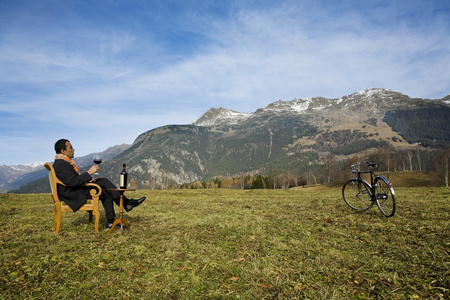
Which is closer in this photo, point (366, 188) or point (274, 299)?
point (274, 299)

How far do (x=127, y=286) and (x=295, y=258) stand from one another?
3504 millimetres

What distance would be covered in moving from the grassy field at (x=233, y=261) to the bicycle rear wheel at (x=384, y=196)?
1055mm

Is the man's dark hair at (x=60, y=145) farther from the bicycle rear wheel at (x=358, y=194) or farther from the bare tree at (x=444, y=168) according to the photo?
the bare tree at (x=444, y=168)

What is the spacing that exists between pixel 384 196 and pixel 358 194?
148 cm

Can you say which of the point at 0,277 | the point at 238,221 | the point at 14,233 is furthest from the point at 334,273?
the point at 14,233

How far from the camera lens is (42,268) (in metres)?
4.95

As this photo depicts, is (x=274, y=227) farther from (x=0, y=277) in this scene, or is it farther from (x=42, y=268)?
(x=0, y=277)

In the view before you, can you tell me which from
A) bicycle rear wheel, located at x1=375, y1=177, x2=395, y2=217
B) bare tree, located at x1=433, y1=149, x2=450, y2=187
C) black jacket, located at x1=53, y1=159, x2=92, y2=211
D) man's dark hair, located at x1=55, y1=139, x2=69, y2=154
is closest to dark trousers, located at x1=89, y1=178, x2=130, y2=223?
black jacket, located at x1=53, y1=159, x2=92, y2=211

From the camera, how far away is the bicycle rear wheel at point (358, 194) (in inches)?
416

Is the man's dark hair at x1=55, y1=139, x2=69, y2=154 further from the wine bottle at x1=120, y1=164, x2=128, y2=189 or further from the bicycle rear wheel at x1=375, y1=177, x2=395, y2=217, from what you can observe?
the bicycle rear wheel at x1=375, y1=177, x2=395, y2=217

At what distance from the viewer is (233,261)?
210 inches

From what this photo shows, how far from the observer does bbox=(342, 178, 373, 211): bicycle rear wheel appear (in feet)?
34.7

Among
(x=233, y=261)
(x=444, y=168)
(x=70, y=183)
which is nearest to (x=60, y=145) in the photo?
(x=70, y=183)

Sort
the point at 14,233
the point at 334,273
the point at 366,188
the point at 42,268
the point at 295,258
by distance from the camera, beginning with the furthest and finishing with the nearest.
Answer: the point at 366,188
the point at 14,233
the point at 295,258
the point at 42,268
the point at 334,273
